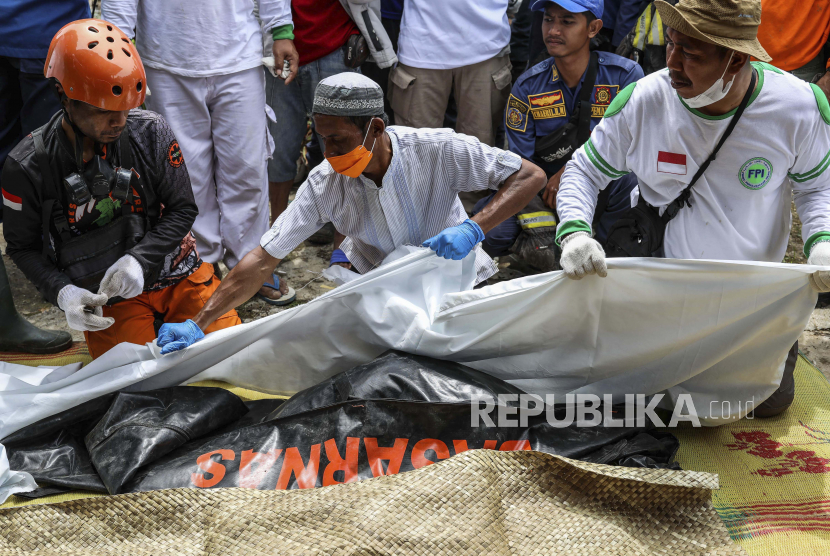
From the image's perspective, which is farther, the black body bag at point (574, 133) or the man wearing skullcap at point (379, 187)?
the black body bag at point (574, 133)

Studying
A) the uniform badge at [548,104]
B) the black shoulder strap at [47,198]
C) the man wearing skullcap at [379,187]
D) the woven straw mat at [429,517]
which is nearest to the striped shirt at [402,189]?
the man wearing skullcap at [379,187]

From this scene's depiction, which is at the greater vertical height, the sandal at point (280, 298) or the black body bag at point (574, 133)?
the black body bag at point (574, 133)

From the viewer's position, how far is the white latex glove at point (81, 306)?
244 centimetres

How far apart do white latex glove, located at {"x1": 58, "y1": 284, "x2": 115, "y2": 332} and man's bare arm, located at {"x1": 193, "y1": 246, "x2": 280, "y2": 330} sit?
0.32 metres

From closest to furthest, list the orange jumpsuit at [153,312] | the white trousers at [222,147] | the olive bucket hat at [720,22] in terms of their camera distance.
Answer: the olive bucket hat at [720,22] → the orange jumpsuit at [153,312] → the white trousers at [222,147]

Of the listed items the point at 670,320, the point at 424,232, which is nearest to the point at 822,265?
the point at 670,320

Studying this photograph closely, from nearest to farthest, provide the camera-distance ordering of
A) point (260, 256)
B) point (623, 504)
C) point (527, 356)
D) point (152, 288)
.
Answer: point (623, 504)
point (527, 356)
point (260, 256)
point (152, 288)

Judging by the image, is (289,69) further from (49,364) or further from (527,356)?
(527,356)

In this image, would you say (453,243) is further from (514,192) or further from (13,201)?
(13,201)

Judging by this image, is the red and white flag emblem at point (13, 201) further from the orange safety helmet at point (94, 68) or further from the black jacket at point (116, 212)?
the orange safety helmet at point (94, 68)

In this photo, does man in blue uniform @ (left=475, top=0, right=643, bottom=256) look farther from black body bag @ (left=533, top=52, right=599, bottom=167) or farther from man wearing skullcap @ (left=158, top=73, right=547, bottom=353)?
man wearing skullcap @ (left=158, top=73, right=547, bottom=353)

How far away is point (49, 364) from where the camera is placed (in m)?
3.07

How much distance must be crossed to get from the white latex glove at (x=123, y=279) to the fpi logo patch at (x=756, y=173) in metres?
2.12

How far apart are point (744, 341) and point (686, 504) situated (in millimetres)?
603
